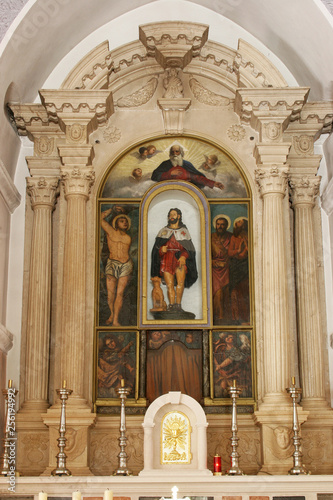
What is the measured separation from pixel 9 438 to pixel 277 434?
2.99 meters

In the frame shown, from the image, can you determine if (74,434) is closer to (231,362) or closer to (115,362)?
(115,362)

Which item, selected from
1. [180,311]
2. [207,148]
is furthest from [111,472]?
[207,148]

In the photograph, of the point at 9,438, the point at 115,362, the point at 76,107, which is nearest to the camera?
the point at 9,438

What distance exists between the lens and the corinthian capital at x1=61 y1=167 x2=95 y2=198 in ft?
34.0

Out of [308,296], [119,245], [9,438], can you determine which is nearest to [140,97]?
[119,245]

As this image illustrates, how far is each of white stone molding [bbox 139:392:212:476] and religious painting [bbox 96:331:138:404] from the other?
1.22 m

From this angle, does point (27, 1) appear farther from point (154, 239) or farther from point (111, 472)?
point (111, 472)

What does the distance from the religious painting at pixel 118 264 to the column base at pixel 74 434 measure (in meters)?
1.26

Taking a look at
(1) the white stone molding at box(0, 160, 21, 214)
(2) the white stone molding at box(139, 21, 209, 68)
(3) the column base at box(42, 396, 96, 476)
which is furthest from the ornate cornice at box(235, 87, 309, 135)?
(3) the column base at box(42, 396, 96, 476)

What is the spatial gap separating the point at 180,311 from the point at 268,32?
3859mm

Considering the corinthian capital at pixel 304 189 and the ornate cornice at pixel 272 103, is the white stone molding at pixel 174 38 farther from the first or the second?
the corinthian capital at pixel 304 189

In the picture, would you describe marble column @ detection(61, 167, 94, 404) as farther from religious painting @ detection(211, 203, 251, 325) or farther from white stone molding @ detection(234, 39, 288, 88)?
white stone molding @ detection(234, 39, 288, 88)

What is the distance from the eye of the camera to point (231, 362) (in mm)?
10141

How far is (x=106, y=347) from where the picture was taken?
10.2m
